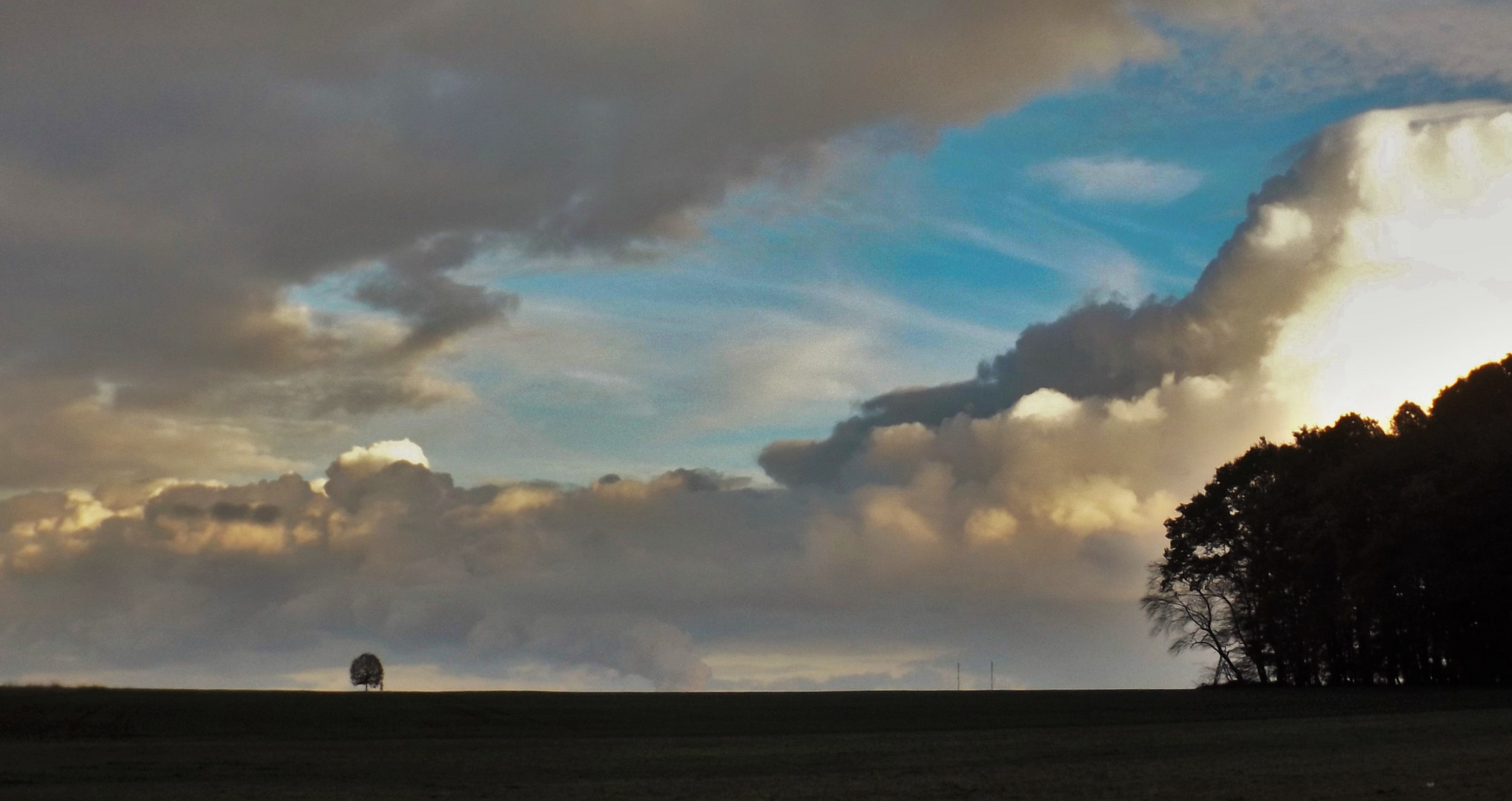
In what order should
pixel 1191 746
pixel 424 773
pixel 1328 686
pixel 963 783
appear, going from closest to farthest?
pixel 963 783
pixel 424 773
pixel 1191 746
pixel 1328 686

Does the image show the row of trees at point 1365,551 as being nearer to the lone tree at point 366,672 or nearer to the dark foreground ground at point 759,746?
the dark foreground ground at point 759,746

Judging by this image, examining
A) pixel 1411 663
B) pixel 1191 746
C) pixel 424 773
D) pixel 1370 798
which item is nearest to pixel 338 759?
pixel 424 773

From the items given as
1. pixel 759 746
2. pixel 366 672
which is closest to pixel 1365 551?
pixel 759 746

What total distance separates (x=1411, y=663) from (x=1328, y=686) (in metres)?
6.24

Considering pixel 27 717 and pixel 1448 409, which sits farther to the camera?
pixel 1448 409

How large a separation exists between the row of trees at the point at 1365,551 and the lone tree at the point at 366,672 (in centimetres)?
7821

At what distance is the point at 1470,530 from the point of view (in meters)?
73.2

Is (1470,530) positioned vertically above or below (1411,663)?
above

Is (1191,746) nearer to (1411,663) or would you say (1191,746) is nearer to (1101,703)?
(1101,703)

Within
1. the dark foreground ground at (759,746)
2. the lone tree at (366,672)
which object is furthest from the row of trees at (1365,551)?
the lone tree at (366,672)

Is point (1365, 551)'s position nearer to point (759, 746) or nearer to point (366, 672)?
point (759, 746)

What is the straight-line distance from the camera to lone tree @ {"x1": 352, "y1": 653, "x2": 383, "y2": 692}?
139 metres

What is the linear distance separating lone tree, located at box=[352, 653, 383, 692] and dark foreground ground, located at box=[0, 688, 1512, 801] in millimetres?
48083

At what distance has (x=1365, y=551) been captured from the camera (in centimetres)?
7544
